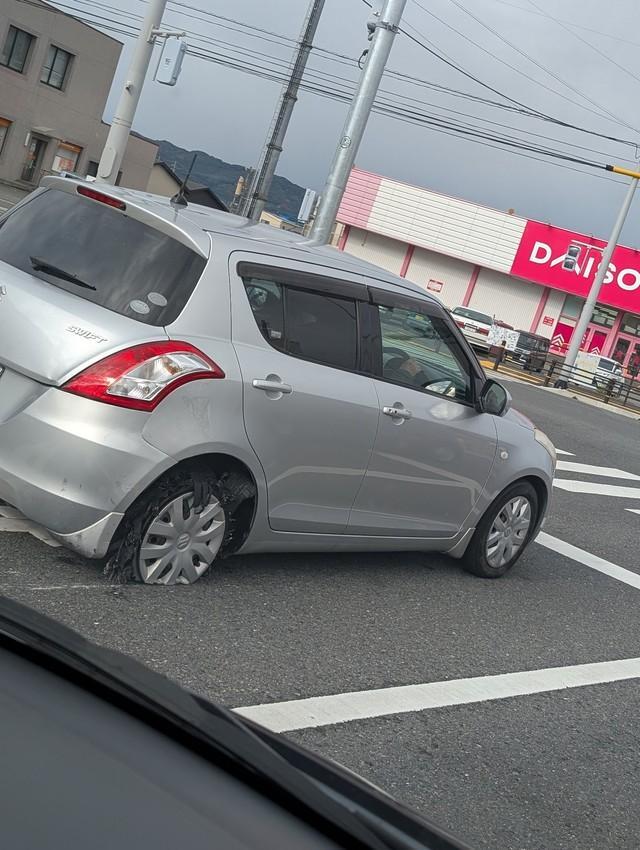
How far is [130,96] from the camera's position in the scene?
18844 millimetres

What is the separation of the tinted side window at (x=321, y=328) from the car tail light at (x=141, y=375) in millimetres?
682

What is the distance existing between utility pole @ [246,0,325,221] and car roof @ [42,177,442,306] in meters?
23.2

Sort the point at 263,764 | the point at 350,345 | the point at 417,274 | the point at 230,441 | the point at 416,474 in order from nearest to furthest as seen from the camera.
→ the point at 263,764
the point at 230,441
the point at 350,345
the point at 416,474
the point at 417,274

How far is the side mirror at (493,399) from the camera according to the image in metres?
6.57

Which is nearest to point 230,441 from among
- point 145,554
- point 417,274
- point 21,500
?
point 145,554

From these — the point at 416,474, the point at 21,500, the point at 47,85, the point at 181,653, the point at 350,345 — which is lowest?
the point at 181,653

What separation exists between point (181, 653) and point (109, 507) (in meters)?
0.70

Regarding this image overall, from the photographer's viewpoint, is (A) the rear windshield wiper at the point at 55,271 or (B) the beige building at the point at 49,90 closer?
(A) the rear windshield wiper at the point at 55,271

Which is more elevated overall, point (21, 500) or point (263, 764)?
point (263, 764)

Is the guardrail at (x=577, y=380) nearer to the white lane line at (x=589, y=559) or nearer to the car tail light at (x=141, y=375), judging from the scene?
the white lane line at (x=589, y=559)

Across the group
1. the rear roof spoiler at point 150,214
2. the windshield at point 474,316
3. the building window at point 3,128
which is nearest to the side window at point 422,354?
the rear roof spoiler at point 150,214

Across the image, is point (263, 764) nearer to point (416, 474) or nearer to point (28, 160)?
point (416, 474)

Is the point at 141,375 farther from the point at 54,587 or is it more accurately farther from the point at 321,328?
the point at 321,328

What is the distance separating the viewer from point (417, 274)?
5862 cm
